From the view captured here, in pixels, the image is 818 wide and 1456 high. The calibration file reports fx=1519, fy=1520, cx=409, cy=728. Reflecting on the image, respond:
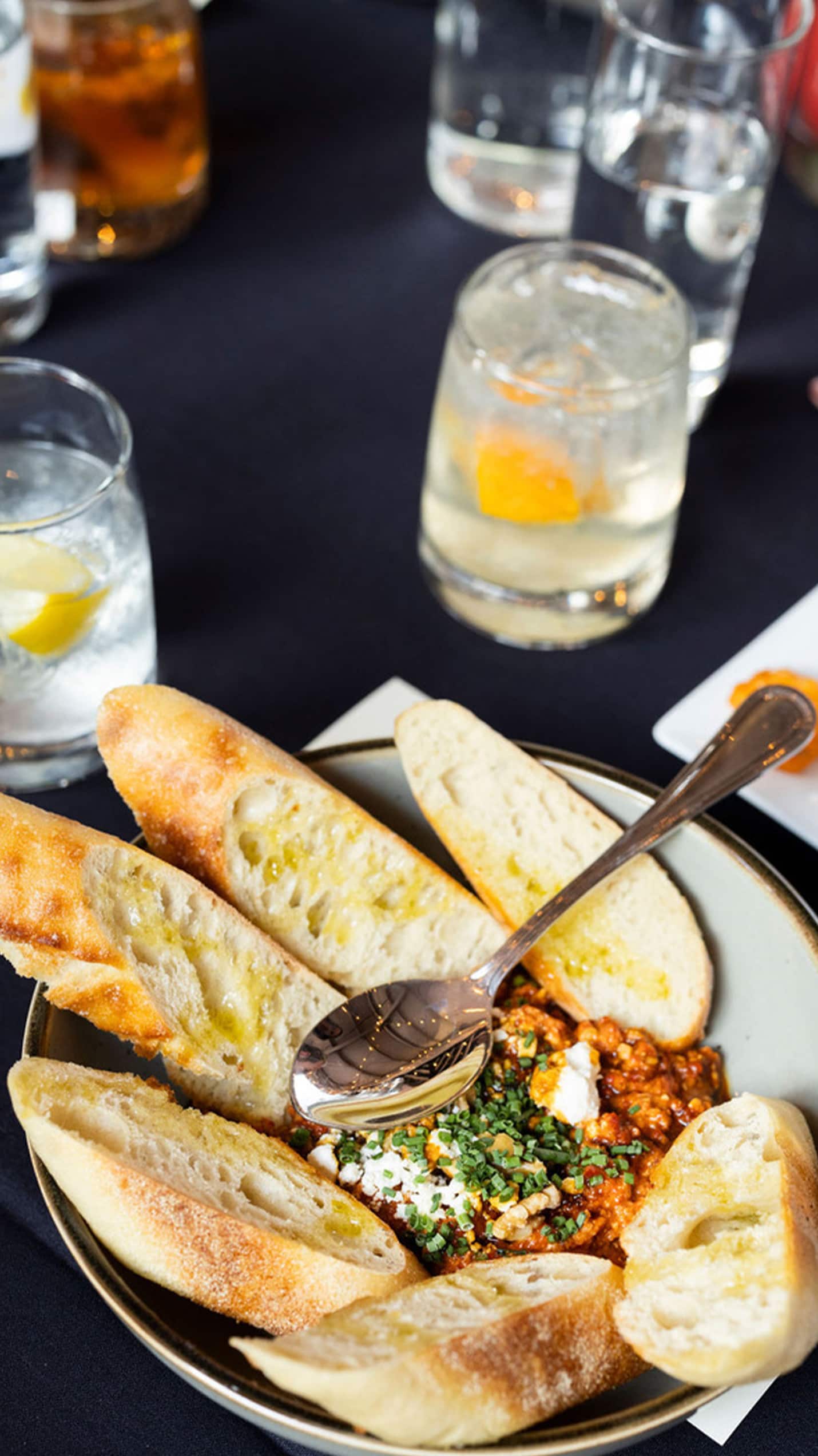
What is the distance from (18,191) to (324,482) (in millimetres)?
426

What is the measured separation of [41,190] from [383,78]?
0.63 meters

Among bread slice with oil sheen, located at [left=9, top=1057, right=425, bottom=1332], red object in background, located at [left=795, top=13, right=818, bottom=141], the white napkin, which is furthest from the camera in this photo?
red object in background, located at [left=795, top=13, right=818, bottom=141]

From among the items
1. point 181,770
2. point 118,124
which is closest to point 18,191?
point 118,124

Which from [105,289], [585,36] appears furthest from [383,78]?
[105,289]

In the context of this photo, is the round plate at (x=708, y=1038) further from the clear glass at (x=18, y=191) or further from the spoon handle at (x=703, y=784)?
the clear glass at (x=18, y=191)

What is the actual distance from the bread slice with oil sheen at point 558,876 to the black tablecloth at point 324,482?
82mm

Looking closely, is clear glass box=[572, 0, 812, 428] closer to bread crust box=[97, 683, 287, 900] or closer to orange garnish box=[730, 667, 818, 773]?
orange garnish box=[730, 667, 818, 773]

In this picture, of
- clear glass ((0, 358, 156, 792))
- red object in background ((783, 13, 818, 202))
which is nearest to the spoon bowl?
clear glass ((0, 358, 156, 792))

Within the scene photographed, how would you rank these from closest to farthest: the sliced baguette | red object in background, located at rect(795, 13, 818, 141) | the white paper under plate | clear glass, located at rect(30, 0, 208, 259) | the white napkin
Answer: the sliced baguette < the white paper under plate < the white napkin < clear glass, located at rect(30, 0, 208, 259) < red object in background, located at rect(795, 13, 818, 141)

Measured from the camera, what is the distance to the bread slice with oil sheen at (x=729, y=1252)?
78 cm

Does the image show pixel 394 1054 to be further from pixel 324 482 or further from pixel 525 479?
pixel 324 482

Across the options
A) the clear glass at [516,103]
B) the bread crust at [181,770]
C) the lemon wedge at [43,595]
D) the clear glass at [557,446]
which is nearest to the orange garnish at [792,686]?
the clear glass at [557,446]

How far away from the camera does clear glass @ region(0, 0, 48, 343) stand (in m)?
1.46

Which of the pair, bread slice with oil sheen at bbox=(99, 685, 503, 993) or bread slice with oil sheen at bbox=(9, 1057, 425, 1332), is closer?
bread slice with oil sheen at bbox=(9, 1057, 425, 1332)
